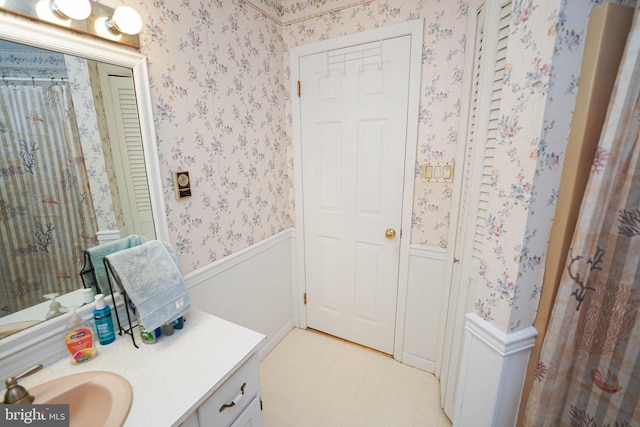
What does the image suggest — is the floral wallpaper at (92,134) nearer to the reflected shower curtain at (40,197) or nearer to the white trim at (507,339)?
the reflected shower curtain at (40,197)

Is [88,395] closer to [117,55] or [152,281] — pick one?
[152,281]

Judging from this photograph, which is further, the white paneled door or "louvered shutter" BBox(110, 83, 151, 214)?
the white paneled door

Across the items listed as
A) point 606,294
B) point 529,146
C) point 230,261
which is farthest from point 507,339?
point 230,261

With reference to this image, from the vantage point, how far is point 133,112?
3.51 feet

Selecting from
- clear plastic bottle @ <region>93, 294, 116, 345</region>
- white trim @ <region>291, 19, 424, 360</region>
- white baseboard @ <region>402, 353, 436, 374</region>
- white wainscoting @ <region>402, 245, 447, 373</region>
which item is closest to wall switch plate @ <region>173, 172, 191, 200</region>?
clear plastic bottle @ <region>93, 294, 116, 345</region>

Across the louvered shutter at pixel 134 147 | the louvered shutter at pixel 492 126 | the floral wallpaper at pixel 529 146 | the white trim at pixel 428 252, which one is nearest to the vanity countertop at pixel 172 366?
the louvered shutter at pixel 134 147

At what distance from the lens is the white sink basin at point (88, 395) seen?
2.48 ft

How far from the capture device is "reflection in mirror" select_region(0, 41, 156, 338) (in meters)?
0.81

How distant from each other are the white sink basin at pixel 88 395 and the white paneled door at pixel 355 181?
1.42m

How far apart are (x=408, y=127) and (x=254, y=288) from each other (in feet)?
4.72

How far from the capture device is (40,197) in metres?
0.87

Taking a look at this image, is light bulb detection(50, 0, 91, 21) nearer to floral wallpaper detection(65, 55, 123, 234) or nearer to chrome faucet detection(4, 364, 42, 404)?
floral wallpaper detection(65, 55, 123, 234)

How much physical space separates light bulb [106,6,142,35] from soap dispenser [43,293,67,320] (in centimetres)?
97

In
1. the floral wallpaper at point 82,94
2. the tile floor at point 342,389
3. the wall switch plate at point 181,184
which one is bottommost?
the tile floor at point 342,389
